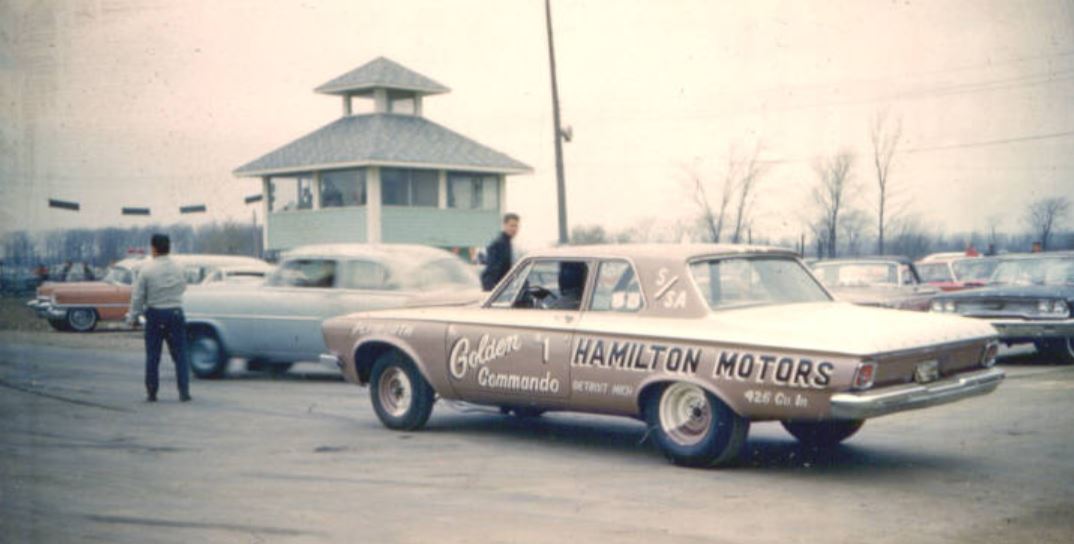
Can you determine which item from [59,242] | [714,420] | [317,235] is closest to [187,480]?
[714,420]

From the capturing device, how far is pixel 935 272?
21.7 m

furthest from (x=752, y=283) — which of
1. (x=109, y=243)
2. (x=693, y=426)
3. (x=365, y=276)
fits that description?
(x=109, y=243)

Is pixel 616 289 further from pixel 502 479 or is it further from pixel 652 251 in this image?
pixel 502 479

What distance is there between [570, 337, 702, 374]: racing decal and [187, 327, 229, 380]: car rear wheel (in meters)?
7.70

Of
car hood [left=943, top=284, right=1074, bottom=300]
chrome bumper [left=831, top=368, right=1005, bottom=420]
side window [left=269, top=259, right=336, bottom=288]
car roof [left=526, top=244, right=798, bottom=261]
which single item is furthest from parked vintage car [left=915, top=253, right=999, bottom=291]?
chrome bumper [left=831, top=368, right=1005, bottom=420]

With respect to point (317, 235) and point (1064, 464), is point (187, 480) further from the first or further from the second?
point (317, 235)

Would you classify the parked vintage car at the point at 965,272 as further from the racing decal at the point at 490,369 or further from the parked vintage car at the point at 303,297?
the racing decal at the point at 490,369

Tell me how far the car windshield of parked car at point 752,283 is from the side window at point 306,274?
22.4 ft

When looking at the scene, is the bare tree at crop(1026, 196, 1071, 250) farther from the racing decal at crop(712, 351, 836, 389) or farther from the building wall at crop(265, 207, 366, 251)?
the building wall at crop(265, 207, 366, 251)

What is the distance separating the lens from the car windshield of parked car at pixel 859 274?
1677 centimetres

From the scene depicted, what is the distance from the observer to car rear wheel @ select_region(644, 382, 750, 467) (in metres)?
7.80

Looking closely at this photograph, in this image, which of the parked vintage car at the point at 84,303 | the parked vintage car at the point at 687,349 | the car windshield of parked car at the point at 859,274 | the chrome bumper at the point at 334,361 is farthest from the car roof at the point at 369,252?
the parked vintage car at the point at 84,303

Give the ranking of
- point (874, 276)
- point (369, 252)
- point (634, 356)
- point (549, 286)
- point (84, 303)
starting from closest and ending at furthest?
point (634, 356), point (549, 286), point (369, 252), point (874, 276), point (84, 303)

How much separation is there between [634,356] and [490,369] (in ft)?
4.51
